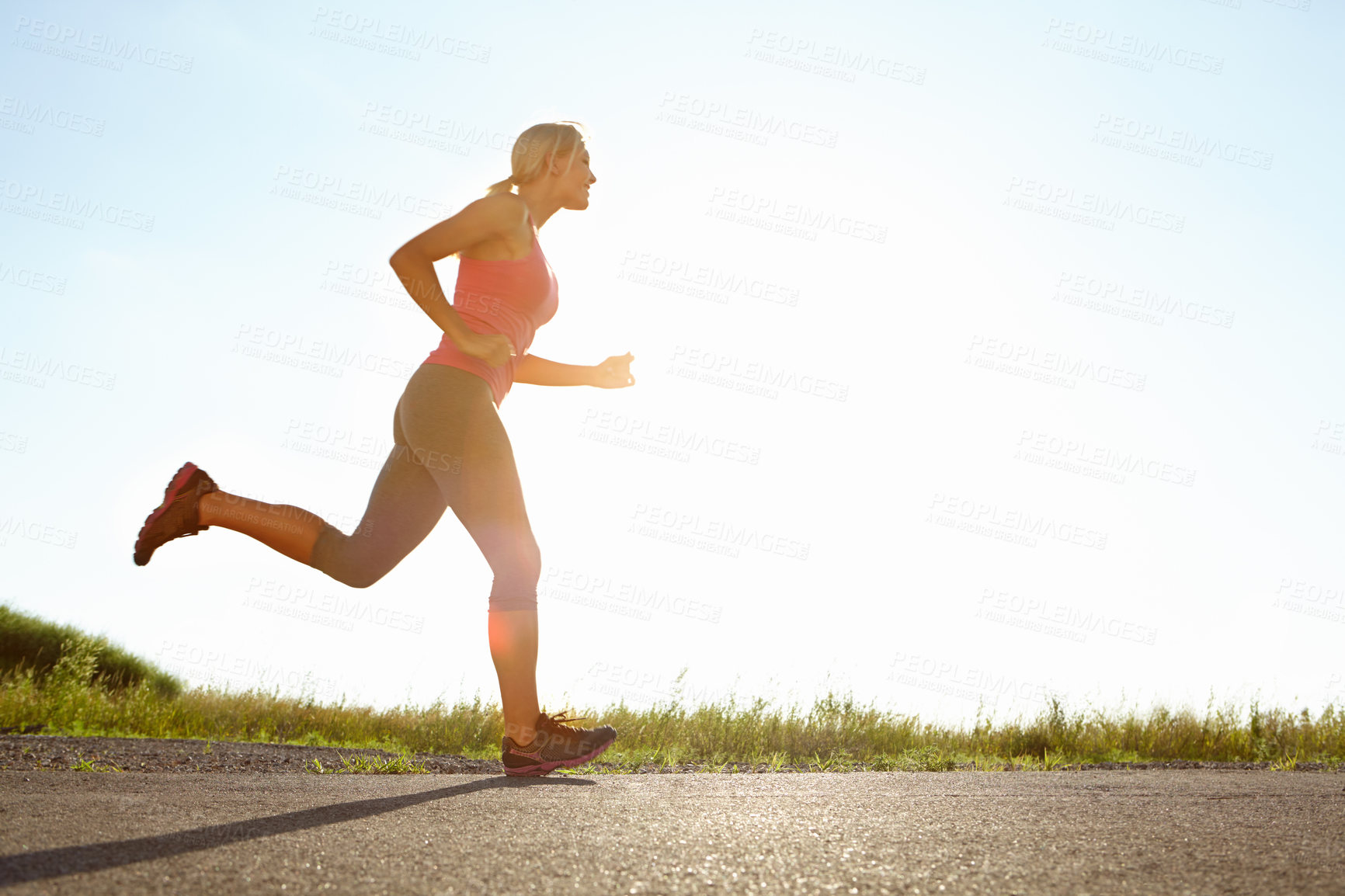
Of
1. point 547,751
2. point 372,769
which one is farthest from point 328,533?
point 372,769

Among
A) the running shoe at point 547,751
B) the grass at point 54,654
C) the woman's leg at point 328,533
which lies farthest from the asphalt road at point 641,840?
the grass at point 54,654

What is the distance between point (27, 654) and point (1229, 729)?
12.9 m

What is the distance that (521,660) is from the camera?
3490 mm

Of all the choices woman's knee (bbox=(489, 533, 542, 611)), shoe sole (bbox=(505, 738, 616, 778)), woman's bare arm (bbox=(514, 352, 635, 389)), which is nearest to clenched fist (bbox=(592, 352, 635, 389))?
woman's bare arm (bbox=(514, 352, 635, 389))

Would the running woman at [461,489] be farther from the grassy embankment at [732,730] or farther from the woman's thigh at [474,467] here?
the grassy embankment at [732,730]

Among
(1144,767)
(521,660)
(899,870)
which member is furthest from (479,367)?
(1144,767)

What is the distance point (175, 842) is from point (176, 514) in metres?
1.87

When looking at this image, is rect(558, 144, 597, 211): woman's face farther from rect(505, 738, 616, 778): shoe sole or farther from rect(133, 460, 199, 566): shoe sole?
rect(505, 738, 616, 778): shoe sole

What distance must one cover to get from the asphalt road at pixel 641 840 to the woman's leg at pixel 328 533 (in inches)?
30.0

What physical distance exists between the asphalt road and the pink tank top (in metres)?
1.53

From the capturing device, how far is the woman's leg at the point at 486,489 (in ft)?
11.3

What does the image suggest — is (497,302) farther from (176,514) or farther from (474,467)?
(176,514)

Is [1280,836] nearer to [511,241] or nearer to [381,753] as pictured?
[511,241]

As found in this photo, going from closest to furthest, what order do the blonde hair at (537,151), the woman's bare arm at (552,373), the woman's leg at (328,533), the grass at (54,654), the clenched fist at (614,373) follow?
the woman's leg at (328,533) → the blonde hair at (537,151) → the woman's bare arm at (552,373) → the clenched fist at (614,373) → the grass at (54,654)
